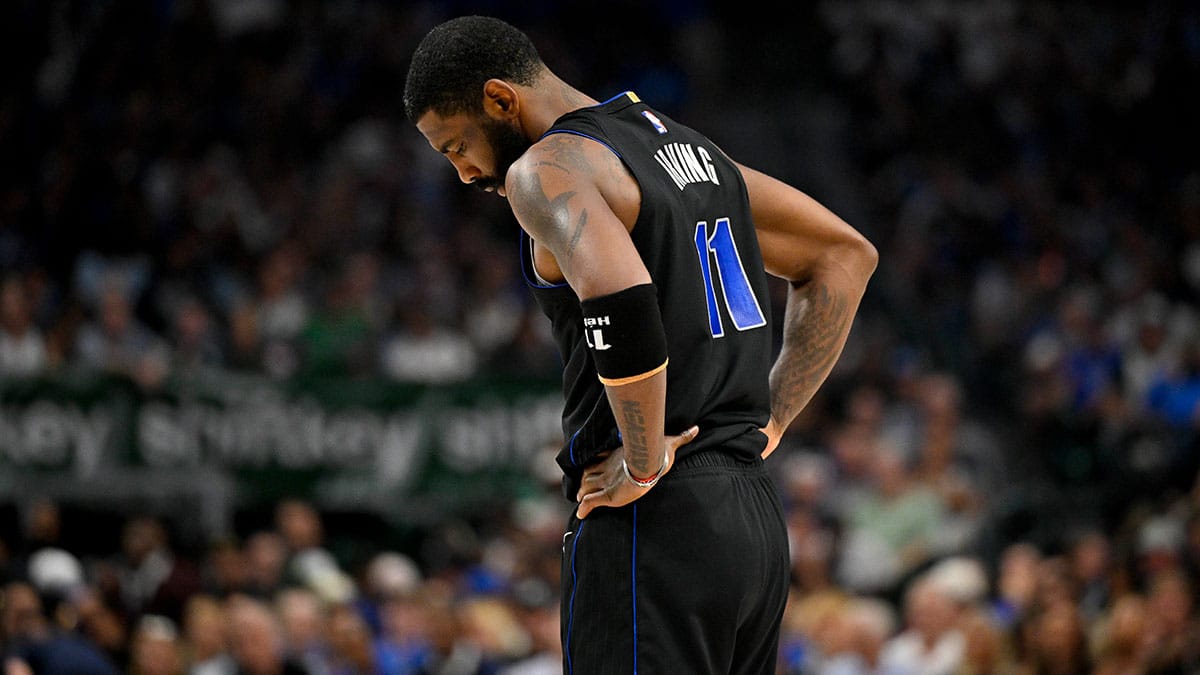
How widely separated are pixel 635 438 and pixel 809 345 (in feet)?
3.26

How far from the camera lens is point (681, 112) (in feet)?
65.8

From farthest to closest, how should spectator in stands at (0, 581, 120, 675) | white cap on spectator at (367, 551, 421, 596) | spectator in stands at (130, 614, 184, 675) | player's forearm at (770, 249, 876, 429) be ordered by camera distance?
white cap on spectator at (367, 551, 421, 596) → spectator in stands at (130, 614, 184, 675) → spectator in stands at (0, 581, 120, 675) → player's forearm at (770, 249, 876, 429)

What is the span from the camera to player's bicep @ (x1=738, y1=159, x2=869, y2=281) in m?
4.25

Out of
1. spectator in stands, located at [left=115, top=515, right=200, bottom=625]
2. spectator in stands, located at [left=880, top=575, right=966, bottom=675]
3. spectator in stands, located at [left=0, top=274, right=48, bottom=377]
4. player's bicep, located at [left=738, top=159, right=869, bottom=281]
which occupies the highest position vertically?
player's bicep, located at [left=738, top=159, right=869, bottom=281]

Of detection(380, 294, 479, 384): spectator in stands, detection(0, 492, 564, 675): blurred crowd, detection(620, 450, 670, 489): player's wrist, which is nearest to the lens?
Result: detection(620, 450, 670, 489): player's wrist

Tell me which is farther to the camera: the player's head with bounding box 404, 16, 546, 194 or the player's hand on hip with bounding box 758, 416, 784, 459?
the player's hand on hip with bounding box 758, 416, 784, 459

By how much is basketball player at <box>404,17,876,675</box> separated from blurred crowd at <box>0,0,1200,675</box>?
17.6 feet

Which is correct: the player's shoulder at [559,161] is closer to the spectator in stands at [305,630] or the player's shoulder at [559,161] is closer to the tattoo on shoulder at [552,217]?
the tattoo on shoulder at [552,217]

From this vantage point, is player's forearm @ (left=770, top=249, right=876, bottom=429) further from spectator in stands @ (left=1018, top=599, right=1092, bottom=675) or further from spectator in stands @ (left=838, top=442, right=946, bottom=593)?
spectator in stands @ (left=838, top=442, right=946, bottom=593)

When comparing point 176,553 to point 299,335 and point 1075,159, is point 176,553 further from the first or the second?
point 1075,159

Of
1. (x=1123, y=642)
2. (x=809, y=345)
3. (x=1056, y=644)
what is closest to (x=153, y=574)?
(x=1056, y=644)

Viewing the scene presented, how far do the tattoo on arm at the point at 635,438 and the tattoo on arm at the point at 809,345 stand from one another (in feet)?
2.80

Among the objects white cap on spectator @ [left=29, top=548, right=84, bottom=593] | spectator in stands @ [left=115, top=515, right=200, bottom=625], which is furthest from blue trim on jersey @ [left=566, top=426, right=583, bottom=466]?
spectator in stands @ [left=115, top=515, right=200, bottom=625]

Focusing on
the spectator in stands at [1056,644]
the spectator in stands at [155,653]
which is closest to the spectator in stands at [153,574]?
the spectator in stands at [155,653]
